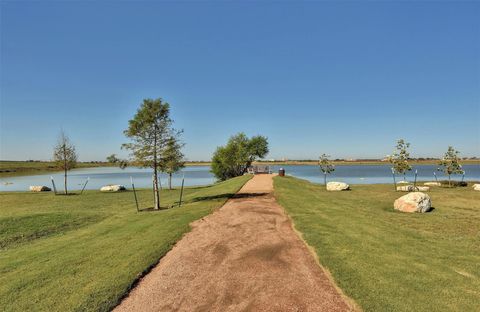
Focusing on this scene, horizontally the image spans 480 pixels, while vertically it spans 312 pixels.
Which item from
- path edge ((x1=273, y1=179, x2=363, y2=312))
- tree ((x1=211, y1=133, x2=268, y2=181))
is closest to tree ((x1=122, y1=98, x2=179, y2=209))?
path edge ((x1=273, y1=179, x2=363, y2=312))

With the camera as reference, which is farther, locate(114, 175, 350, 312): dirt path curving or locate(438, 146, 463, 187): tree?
locate(438, 146, 463, 187): tree

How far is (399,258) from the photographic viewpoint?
10953 mm

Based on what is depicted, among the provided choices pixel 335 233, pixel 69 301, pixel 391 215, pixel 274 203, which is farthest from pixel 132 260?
pixel 391 215

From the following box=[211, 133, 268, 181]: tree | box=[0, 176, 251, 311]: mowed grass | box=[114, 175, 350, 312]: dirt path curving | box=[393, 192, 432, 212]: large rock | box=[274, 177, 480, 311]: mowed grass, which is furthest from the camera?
box=[211, 133, 268, 181]: tree

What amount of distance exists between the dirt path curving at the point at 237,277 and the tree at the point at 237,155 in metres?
56.9

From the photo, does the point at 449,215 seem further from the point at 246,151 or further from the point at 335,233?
the point at 246,151

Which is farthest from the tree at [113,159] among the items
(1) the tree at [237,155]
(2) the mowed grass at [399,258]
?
(1) the tree at [237,155]

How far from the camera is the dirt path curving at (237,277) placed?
325 inches

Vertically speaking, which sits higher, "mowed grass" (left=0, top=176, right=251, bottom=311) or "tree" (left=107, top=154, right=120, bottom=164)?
"tree" (left=107, top=154, right=120, bottom=164)

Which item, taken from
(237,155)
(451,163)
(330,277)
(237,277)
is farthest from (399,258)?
(237,155)

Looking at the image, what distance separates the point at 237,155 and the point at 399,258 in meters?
61.7

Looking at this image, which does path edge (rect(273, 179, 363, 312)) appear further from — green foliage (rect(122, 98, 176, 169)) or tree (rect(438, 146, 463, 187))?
tree (rect(438, 146, 463, 187))

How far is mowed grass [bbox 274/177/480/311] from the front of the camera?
8070 millimetres

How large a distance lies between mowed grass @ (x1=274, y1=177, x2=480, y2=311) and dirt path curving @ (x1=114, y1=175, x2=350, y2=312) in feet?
2.76
